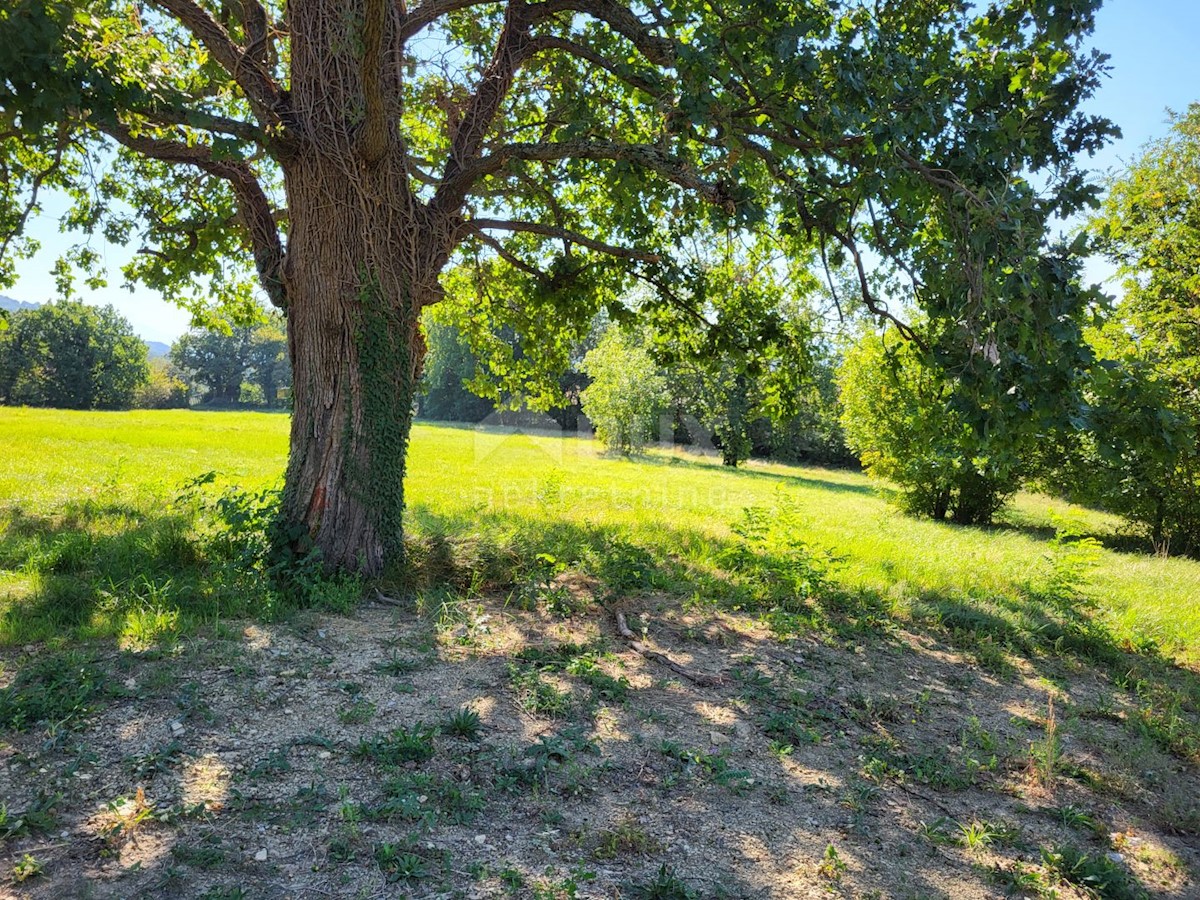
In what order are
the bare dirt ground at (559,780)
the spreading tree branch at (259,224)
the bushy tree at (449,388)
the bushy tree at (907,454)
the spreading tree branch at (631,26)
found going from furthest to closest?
the bushy tree at (449,388) → the bushy tree at (907,454) → the spreading tree branch at (259,224) → the spreading tree branch at (631,26) → the bare dirt ground at (559,780)

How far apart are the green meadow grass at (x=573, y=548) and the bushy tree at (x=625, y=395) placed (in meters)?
16.9

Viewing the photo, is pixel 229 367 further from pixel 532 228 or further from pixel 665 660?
pixel 665 660

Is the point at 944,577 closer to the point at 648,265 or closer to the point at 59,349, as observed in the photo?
the point at 648,265

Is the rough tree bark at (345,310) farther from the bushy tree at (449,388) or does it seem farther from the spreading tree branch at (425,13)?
the bushy tree at (449,388)

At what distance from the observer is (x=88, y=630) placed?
17.1 feet

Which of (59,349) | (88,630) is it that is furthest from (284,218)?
(59,349)

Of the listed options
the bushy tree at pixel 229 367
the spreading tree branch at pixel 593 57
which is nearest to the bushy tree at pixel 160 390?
the bushy tree at pixel 229 367

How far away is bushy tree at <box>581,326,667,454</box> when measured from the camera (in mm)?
37219

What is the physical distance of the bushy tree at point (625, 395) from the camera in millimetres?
37219

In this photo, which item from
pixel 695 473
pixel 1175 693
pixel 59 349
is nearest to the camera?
pixel 1175 693

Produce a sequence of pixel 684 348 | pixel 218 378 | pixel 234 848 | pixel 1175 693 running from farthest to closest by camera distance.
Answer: pixel 218 378 → pixel 684 348 → pixel 1175 693 → pixel 234 848

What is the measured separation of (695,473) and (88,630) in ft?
82.3

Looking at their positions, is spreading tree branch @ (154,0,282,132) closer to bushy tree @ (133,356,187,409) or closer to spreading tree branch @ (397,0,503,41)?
spreading tree branch @ (397,0,503,41)

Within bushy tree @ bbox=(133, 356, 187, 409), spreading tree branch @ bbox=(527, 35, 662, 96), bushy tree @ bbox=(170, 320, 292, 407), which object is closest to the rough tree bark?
spreading tree branch @ bbox=(527, 35, 662, 96)
